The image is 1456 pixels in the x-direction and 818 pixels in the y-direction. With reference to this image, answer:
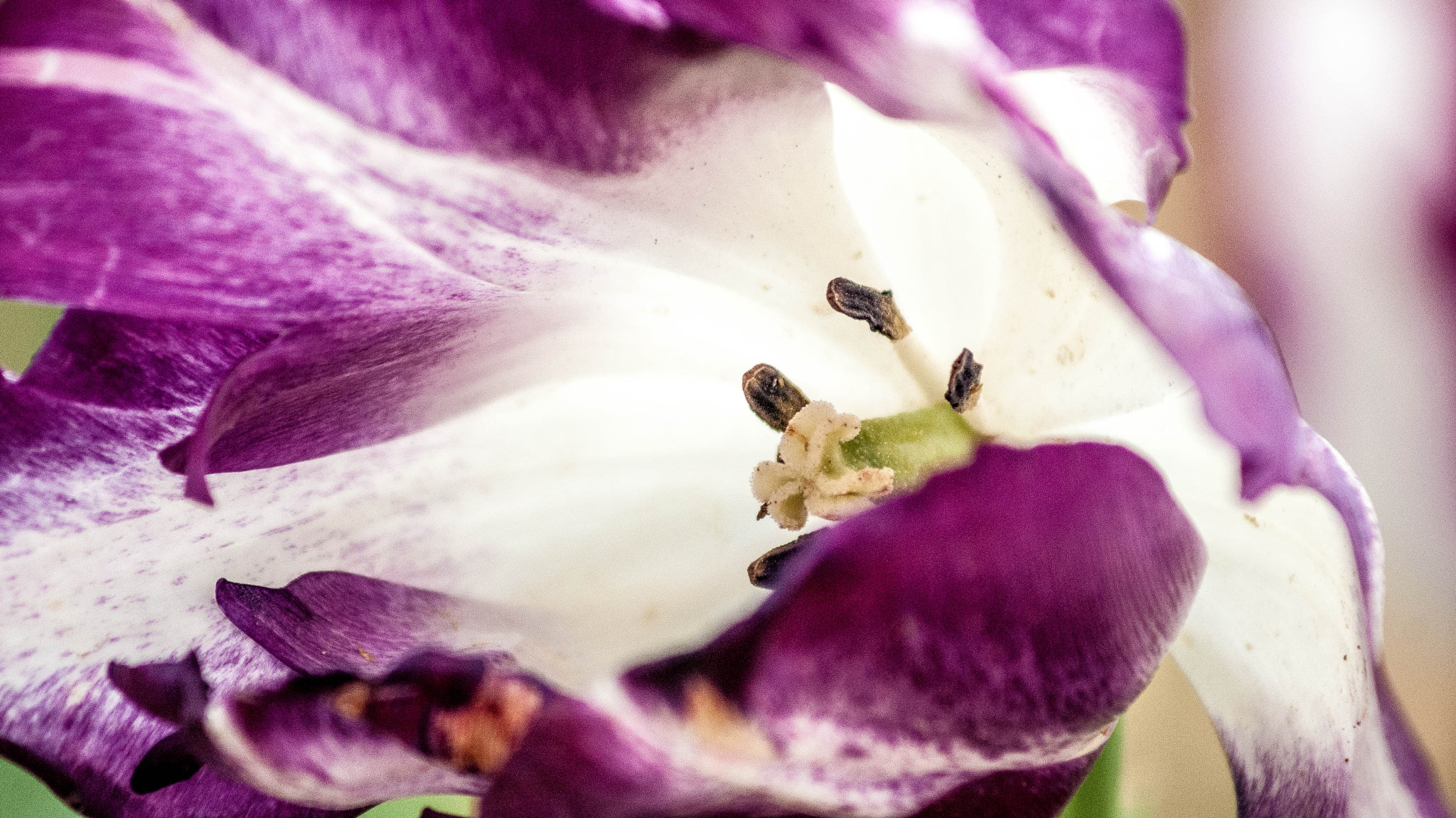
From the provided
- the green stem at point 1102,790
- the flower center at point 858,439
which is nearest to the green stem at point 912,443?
the flower center at point 858,439

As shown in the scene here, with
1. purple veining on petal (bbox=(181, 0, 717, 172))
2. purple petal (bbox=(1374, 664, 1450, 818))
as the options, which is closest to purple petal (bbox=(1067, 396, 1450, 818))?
purple petal (bbox=(1374, 664, 1450, 818))

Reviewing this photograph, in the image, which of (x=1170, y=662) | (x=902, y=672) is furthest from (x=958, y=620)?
(x=1170, y=662)

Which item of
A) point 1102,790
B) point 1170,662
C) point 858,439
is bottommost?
point 1170,662

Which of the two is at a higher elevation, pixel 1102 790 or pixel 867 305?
pixel 867 305

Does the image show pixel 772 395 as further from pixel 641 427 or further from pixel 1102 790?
pixel 1102 790

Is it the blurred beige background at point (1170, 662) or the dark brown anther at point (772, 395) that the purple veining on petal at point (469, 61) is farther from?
the blurred beige background at point (1170, 662)

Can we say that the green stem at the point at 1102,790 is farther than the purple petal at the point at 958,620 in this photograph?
Yes
